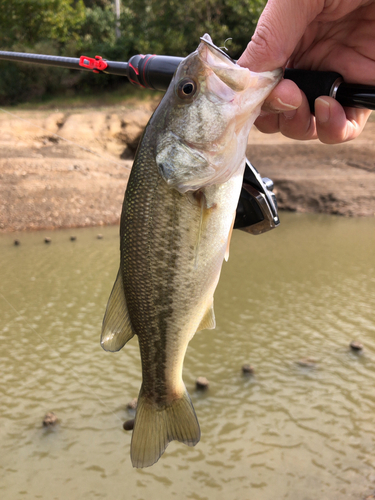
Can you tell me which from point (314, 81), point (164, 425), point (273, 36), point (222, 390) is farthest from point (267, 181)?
point (222, 390)

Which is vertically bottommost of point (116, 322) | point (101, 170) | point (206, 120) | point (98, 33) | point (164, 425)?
point (101, 170)

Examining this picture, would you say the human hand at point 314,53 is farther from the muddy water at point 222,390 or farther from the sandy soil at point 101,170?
the sandy soil at point 101,170

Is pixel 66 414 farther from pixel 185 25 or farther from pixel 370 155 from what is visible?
pixel 185 25

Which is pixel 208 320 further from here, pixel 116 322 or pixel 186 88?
pixel 186 88

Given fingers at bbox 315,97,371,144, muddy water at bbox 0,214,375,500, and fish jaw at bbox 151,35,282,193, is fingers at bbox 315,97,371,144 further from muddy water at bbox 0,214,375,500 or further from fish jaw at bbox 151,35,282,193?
muddy water at bbox 0,214,375,500

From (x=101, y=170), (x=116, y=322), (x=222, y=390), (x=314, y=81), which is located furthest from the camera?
(x=101, y=170)
